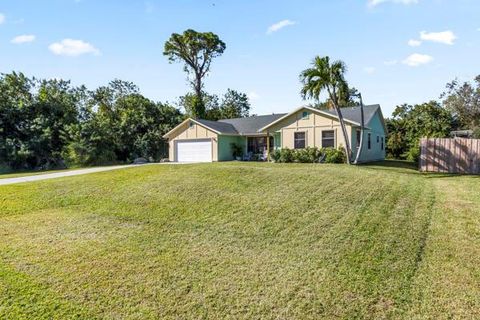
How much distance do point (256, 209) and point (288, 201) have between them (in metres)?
1.07

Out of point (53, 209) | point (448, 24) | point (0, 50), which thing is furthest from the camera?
point (0, 50)

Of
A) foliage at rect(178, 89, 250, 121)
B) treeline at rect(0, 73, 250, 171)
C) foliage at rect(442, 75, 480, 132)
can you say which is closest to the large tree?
foliage at rect(178, 89, 250, 121)

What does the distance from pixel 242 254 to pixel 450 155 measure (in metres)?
14.2

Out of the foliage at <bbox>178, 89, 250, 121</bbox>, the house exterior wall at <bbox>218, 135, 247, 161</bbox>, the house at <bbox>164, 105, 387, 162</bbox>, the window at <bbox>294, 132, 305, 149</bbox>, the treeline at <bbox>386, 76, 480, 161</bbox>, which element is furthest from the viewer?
the foliage at <bbox>178, 89, 250, 121</bbox>

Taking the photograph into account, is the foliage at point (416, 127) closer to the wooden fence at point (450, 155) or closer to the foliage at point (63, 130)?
the wooden fence at point (450, 155)

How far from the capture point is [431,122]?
26.8m

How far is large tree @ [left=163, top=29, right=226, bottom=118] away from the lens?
37.1m

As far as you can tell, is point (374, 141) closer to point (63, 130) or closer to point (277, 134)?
point (277, 134)

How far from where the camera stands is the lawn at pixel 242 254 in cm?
381

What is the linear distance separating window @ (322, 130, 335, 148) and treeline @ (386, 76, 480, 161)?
824cm

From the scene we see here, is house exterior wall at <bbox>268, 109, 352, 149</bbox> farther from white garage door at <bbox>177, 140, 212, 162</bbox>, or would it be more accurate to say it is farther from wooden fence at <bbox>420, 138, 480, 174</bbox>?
white garage door at <bbox>177, 140, 212, 162</bbox>

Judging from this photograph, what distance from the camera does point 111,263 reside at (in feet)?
15.9

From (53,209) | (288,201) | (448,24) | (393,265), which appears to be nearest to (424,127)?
(448,24)

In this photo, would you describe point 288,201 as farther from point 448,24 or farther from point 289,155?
point 289,155
